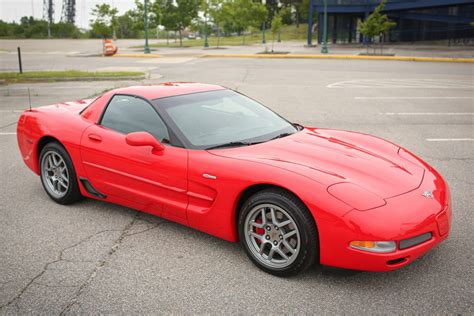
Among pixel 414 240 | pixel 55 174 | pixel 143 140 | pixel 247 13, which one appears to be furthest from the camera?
pixel 247 13

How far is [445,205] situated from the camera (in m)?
3.59

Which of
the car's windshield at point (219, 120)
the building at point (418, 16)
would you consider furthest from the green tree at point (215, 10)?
the car's windshield at point (219, 120)

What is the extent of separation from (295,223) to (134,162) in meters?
1.69

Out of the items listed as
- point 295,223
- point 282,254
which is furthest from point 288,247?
point 295,223

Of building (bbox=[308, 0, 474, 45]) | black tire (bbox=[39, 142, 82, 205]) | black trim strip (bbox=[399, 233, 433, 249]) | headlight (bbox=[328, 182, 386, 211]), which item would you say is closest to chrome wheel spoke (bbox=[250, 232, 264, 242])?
headlight (bbox=[328, 182, 386, 211])

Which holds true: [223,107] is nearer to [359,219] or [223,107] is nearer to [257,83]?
[359,219]

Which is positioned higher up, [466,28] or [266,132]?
[466,28]

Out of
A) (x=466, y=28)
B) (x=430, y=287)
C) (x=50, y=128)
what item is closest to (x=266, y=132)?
(x=430, y=287)

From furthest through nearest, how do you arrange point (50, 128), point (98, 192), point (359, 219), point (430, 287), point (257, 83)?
point (257, 83), point (50, 128), point (98, 192), point (430, 287), point (359, 219)

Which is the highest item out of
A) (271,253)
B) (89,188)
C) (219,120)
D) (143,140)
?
(219,120)

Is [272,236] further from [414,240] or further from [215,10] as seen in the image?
[215,10]

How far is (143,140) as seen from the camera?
403 centimetres

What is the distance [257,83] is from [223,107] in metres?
11.9

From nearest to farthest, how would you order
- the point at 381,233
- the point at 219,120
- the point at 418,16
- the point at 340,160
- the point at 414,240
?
the point at 381,233
the point at 414,240
the point at 340,160
the point at 219,120
the point at 418,16
